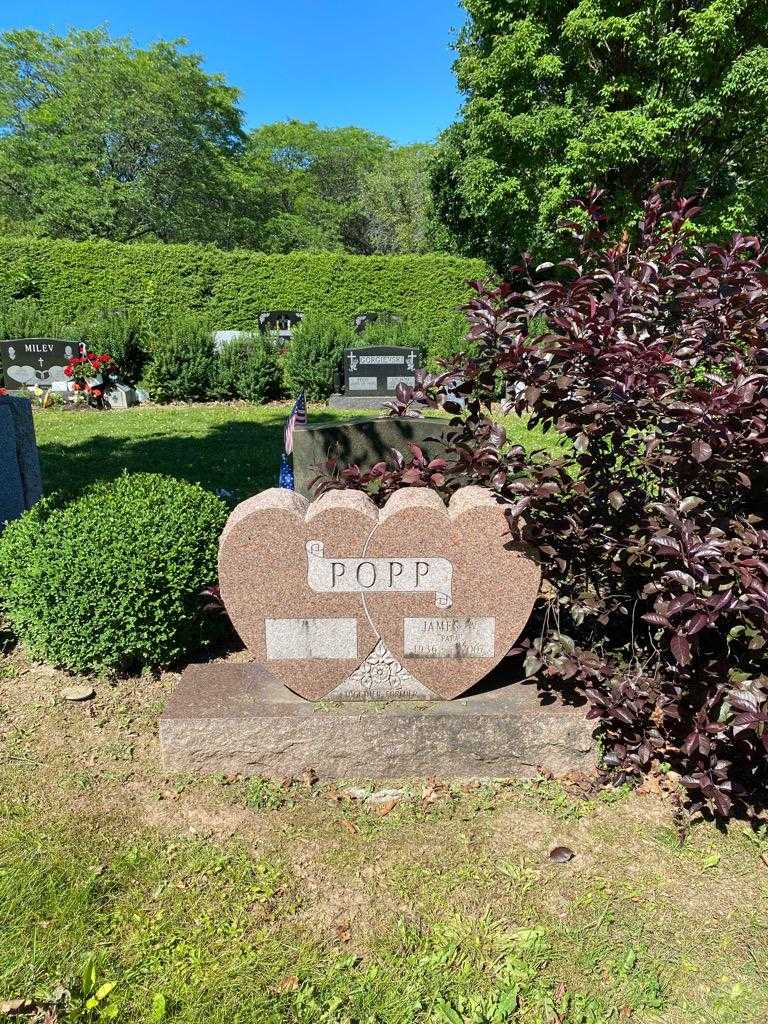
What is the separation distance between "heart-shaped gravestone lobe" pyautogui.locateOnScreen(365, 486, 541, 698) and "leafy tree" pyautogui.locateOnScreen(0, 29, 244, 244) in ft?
91.7

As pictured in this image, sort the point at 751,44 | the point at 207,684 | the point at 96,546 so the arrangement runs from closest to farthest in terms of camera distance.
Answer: the point at 207,684 < the point at 96,546 < the point at 751,44

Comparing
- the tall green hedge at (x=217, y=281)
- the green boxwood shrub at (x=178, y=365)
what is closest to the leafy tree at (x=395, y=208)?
the tall green hedge at (x=217, y=281)

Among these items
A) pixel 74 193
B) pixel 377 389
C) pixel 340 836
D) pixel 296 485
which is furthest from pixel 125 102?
pixel 340 836

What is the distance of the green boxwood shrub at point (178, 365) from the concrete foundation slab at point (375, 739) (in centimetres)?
1191

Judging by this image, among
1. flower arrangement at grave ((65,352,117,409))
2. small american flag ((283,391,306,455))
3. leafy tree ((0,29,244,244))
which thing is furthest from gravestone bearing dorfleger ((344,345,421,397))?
leafy tree ((0,29,244,244))

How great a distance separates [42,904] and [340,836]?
3.61ft

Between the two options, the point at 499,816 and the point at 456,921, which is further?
the point at 499,816

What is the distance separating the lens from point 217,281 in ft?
70.4

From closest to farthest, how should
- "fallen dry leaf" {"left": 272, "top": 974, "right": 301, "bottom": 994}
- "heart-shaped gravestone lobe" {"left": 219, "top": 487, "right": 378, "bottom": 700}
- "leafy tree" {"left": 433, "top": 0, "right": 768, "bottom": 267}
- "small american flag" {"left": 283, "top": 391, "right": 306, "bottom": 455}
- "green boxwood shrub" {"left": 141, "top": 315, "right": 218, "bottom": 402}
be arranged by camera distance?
"fallen dry leaf" {"left": 272, "top": 974, "right": 301, "bottom": 994}, "heart-shaped gravestone lobe" {"left": 219, "top": 487, "right": 378, "bottom": 700}, "small american flag" {"left": 283, "top": 391, "right": 306, "bottom": 455}, "green boxwood shrub" {"left": 141, "top": 315, "right": 218, "bottom": 402}, "leafy tree" {"left": 433, "top": 0, "right": 768, "bottom": 267}

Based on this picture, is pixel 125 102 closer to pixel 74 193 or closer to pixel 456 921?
pixel 74 193

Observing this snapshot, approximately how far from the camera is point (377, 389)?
1409 cm

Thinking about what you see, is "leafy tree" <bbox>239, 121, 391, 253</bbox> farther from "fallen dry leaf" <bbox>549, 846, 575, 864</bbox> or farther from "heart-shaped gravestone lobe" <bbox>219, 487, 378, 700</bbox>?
"fallen dry leaf" <bbox>549, 846, 575, 864</bbox>

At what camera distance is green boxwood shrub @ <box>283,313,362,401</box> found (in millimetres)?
14242

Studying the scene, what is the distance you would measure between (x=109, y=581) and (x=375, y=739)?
65.5 inches
